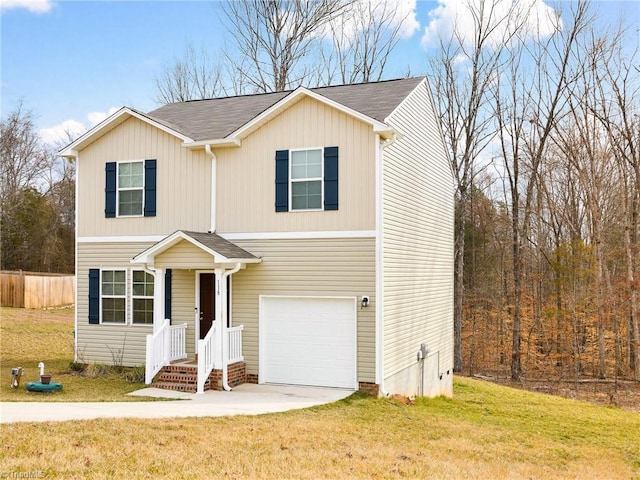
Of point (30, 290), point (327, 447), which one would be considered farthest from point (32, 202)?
point (327, 447)

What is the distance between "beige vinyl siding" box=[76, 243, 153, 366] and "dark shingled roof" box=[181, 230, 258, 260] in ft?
6.33

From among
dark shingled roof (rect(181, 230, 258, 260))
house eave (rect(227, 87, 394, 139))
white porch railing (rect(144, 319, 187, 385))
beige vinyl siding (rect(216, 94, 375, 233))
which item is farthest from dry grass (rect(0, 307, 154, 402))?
house eave (rect(227, 87, 394, 139))

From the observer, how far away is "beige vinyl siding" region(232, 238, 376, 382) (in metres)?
12.6

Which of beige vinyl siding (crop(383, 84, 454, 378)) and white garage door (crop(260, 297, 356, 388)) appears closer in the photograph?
→ white garage door (crop(260, 297, 356, 388))

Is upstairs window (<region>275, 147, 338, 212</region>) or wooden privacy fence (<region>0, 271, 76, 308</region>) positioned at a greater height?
upstairs window (<region>275, 147, 338, 212</region>)

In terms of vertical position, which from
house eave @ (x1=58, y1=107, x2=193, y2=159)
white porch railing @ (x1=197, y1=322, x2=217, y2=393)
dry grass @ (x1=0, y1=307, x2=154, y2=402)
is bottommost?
dry grass @ (x1=0, y1=307, x2=154, y2=402)

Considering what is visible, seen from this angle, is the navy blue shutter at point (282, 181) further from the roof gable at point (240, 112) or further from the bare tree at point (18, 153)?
the bare tree at point (18, 153)

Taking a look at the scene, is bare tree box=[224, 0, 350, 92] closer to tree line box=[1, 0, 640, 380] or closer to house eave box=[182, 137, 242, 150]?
tree line box=[1, 0, 640, 380]

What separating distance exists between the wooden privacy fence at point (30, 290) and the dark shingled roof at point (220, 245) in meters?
18.9

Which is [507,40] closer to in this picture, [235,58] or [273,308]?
[235,58]

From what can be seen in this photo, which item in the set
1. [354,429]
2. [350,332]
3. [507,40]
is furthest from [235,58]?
[354,429]

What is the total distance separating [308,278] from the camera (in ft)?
43.1

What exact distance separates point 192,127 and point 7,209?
23.1 metres

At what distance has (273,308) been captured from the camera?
13461 mm
